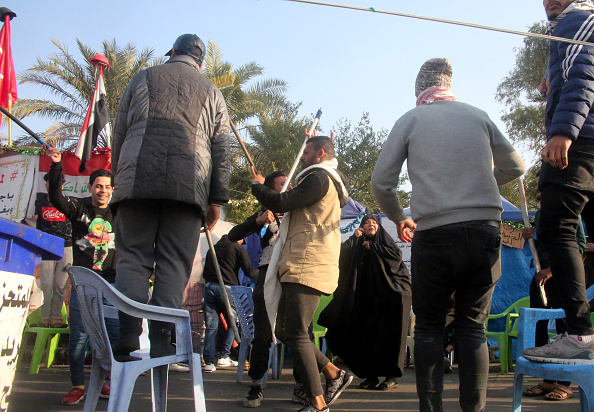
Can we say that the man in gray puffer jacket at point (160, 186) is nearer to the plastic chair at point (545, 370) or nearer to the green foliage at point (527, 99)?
the plastic chair at point (545, 370)

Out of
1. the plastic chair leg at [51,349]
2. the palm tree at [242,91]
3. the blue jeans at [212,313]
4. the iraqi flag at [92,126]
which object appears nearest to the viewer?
the plastic chair leg at [51,349]

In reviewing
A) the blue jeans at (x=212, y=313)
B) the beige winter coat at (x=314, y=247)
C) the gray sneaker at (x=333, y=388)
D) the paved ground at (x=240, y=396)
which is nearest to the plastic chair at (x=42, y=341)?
the paved ground at (x=240, y=396)

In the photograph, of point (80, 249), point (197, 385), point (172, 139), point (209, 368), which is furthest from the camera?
point (209, 368)

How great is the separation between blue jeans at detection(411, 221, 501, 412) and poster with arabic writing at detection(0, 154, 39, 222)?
28.1 feet

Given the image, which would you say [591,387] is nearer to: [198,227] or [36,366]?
[198,227]

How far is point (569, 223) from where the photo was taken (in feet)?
9.36

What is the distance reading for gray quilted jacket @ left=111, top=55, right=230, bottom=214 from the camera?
2965 mm

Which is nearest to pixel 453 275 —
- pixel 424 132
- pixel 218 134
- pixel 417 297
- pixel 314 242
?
pixel 417 297

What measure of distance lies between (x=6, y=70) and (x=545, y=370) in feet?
30.5

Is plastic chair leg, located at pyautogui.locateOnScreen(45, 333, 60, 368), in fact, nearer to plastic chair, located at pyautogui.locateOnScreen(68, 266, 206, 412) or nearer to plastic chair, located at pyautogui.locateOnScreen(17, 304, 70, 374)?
plastic chair, located at pyautogui.locateOnScreen(17, 304, 70, 374)

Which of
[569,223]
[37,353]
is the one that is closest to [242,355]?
→ [37,353]

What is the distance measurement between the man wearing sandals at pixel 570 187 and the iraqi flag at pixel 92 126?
624 cm

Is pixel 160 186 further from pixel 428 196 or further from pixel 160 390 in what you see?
pixel 428 196

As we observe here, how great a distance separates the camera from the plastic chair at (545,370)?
2738mm
